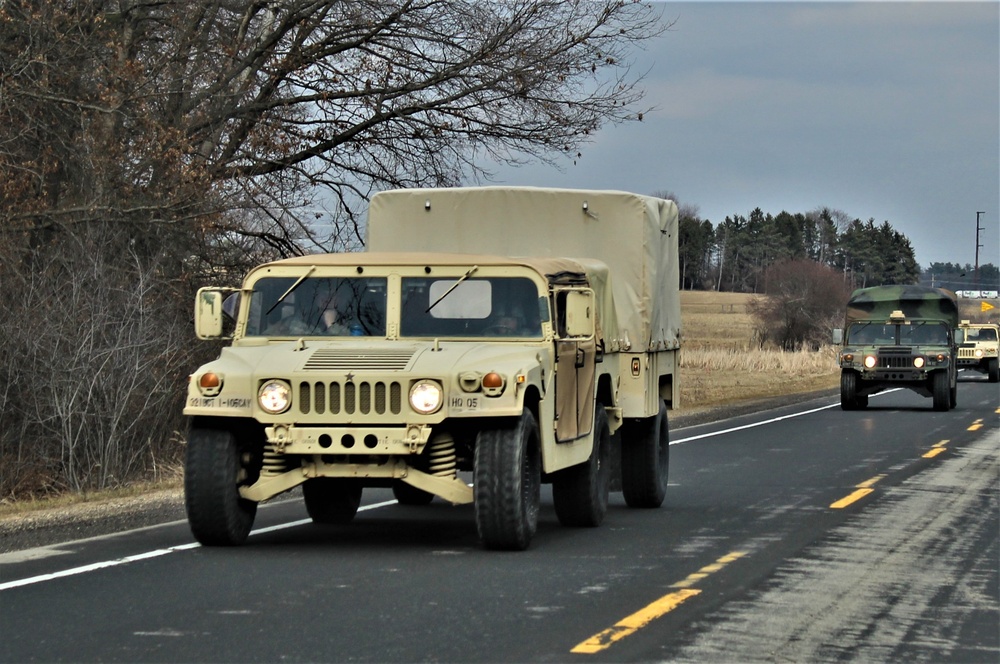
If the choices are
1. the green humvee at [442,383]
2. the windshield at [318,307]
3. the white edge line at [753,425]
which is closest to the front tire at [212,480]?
the green humvee at [442,383]

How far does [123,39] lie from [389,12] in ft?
14.9

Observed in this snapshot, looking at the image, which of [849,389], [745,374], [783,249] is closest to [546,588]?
[849,389]

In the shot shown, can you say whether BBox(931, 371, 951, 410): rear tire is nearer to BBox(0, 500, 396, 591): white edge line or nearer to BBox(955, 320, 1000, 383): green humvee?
BBox(955, 320, 1000, 383): green humvee

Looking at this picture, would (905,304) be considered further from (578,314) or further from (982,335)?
(578,314)

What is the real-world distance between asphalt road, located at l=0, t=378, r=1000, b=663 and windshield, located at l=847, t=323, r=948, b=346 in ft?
63.4

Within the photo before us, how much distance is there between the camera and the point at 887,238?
555 feet

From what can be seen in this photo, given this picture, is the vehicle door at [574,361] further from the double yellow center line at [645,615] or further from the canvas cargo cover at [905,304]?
the canvas cargo cover at [905,304]

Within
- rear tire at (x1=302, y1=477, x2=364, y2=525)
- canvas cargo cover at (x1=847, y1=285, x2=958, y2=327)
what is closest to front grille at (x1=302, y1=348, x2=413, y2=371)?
rear tire at (x1=302, y1=477, x2=364, y2=525)

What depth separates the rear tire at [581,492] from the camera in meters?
11.8

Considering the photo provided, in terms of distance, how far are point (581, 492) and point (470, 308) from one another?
184cm

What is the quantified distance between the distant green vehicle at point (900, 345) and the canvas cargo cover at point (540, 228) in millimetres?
19672

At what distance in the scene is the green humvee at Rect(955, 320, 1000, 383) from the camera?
170 feet

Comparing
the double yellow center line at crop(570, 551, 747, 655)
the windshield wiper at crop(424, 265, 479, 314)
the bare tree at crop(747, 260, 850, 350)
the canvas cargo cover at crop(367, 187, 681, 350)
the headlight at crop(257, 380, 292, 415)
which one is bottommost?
the double yellow center line at crop(570, 551, 747, 655)

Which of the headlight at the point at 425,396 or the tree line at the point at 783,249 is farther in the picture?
the tree line at the point at 783,249
